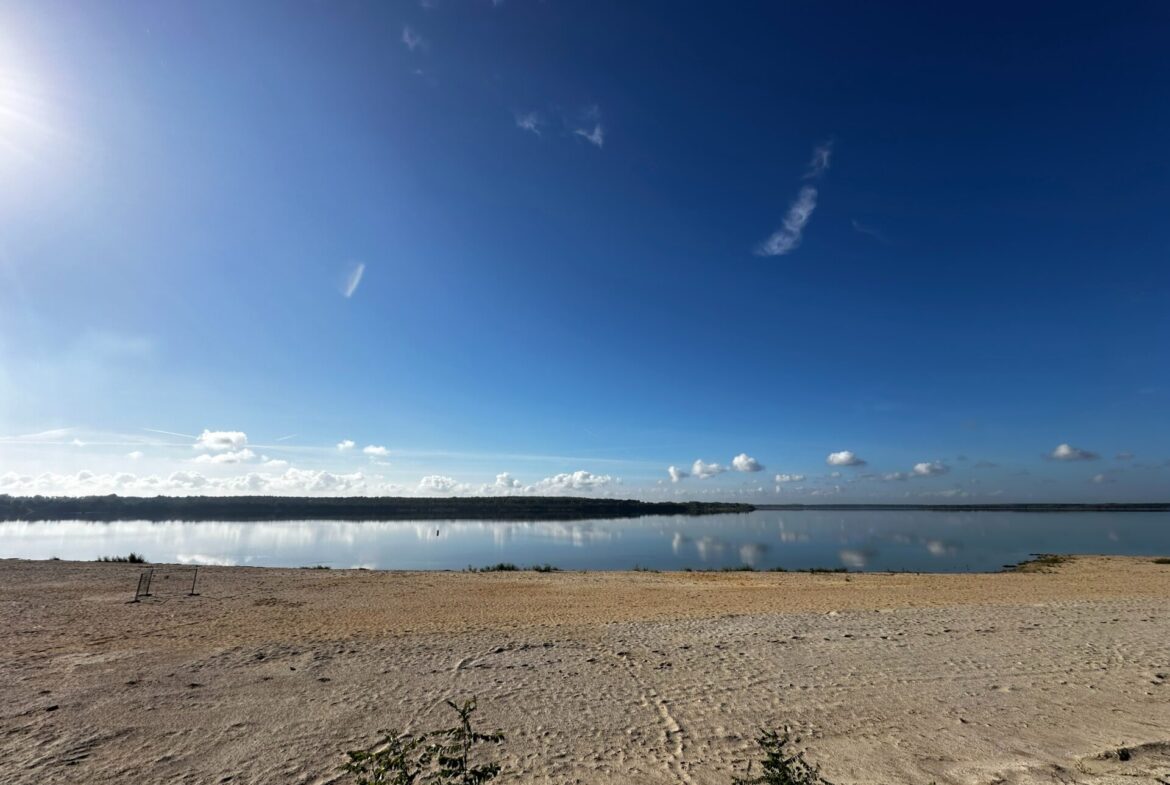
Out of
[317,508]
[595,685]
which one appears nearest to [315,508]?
[317,508]

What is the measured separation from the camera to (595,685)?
7.79 metres

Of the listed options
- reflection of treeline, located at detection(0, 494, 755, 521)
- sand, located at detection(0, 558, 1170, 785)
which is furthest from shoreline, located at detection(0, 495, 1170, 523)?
sand, located at detection(0, 558, 1170, 785)

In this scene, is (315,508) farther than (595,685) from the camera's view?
Yes

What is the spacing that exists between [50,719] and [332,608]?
7.43 meters

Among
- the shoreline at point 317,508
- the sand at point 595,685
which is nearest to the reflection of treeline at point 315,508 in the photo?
the shoreline at point 317,508

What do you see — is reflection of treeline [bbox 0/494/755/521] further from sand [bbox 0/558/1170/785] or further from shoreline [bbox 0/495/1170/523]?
sand [bbox 0/558/1170/785]

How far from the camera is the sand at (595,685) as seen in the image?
5.53 meters

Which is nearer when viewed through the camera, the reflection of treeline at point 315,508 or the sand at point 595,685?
the sand at point 595,685

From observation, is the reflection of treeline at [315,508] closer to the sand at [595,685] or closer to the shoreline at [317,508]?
the shoreline at [317,508]

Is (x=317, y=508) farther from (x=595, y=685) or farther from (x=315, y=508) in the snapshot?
(x=595, y=685)

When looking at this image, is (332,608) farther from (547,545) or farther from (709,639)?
(547,545)

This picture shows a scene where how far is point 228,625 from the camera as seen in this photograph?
11.1 metres

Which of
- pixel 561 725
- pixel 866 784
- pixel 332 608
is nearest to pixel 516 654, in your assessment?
pixel 561 725

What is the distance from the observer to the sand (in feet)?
18.1
